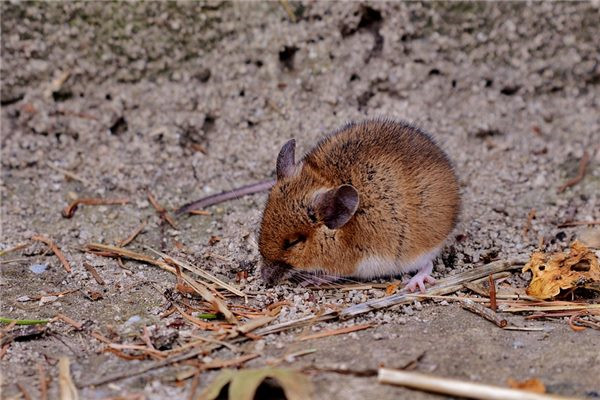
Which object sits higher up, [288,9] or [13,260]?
[288,9]

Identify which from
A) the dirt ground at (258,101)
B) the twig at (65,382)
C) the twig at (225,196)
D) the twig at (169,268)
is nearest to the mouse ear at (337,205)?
the twig at (169,268)

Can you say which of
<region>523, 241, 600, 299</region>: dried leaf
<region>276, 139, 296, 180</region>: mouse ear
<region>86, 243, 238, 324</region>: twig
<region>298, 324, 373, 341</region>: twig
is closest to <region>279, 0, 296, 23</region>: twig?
<region>276, 139, 296, 180</region>: mouse ear

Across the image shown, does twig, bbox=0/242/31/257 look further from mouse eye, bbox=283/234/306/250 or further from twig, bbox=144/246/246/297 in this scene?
mouse eye, bbox=283/234/306/250

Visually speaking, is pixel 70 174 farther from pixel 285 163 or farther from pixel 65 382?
pixel 65 382

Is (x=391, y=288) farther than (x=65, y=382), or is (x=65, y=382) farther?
(x=391, y=288)

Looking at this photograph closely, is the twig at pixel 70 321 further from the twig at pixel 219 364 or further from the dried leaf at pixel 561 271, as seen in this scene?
the dried leaf at pixel 561 271

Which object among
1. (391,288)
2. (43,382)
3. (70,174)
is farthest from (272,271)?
(70,174)
